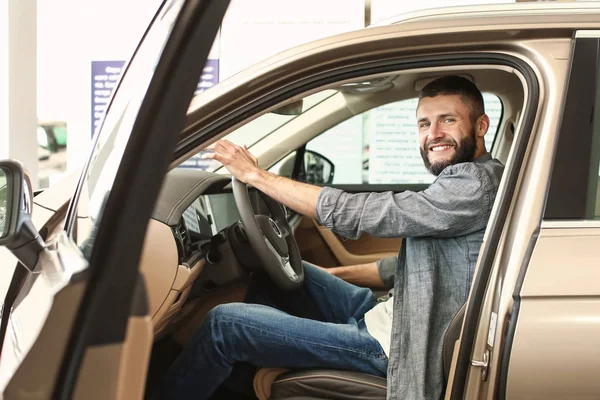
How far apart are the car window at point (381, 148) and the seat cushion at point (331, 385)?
3.70 metres

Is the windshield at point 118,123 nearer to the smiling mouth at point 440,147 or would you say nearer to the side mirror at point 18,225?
A: the side mirror at point 18,225

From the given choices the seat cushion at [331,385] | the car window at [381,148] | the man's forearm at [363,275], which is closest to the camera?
the seat cushion at [331,385]

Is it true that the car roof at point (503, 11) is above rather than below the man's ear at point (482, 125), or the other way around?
above

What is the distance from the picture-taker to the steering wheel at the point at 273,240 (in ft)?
6.41

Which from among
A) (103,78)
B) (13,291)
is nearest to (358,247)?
(13,291)

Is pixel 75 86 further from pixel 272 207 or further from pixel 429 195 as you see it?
pixel 429 195

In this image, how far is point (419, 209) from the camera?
1641 millimetres

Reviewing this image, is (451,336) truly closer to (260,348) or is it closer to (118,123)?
(260,348)

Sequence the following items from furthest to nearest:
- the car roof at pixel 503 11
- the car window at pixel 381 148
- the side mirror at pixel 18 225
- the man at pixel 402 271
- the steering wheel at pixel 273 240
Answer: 1. the car window at pixel 381 148
2. the steering wheel at pixel 273 240
3. the man at pixel 402 271
4. the car roof at pixel 503 11
5. the side mirror at pixel 18 225

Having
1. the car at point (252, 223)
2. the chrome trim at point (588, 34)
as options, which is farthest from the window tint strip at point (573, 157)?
the chrome trim at point (588, 34)

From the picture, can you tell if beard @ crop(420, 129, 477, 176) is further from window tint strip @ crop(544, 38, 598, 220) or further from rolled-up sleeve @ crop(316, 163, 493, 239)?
window tint strip @ crop(544, 38, 598, 220)

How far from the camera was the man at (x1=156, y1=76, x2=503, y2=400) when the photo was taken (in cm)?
157

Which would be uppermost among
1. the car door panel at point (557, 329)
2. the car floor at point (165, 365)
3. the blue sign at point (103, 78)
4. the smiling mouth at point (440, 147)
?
the blue sign at point (103, 78)

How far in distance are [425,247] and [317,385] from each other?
1.55ft
